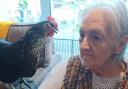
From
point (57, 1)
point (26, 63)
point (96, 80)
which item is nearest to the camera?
point (96, 80)

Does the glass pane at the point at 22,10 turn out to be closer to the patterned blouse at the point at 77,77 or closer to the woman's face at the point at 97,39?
the patterned blouse at the point at 77,77

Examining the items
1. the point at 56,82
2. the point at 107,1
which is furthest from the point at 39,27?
the point at 107,1

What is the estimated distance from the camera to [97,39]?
1.03 meters

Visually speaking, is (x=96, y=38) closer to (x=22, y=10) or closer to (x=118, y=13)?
(x=118, y=13)

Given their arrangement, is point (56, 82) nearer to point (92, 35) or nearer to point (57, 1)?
point (92, 35)

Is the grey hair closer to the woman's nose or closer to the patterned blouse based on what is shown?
the woman's nose

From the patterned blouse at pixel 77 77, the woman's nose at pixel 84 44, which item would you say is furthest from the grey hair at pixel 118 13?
the patterned blouse at pixel 77 77

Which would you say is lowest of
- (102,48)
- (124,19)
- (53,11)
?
(102,48)

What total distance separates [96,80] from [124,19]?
321mm

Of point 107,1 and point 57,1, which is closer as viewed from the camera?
point 107,1

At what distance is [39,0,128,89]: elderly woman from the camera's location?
1.02 meters

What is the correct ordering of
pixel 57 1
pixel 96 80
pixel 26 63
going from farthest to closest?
pixel 57 1 → pixel 26 63 → pixel 96 80

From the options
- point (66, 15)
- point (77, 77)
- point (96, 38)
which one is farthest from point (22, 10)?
point (96, 38)

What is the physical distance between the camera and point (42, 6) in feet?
10.1
